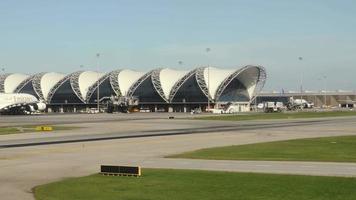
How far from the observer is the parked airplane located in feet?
497

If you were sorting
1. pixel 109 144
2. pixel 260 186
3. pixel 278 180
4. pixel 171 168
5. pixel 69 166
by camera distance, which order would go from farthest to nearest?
1. pixel 109 144
2. pixel 69 166
3. pixel 171 168
4. pixel 278 180
5. pixel 260 186

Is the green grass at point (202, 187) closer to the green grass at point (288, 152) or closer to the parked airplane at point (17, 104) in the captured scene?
the green grass at point (288, 152)

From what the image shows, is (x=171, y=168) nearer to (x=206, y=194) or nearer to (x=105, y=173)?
(x=105, y=173)

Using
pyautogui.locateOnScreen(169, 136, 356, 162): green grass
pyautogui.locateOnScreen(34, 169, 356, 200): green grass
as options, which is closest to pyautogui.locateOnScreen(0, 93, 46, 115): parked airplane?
pyautogui.locateOnScreen(169, 136, 356, 162): green grass

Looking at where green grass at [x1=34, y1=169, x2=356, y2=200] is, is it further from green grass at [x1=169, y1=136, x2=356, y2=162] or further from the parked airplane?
the parked airplane

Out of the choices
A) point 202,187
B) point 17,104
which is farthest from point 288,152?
point 17,104

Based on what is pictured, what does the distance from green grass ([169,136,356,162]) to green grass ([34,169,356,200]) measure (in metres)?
8.60

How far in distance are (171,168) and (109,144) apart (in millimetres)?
18744

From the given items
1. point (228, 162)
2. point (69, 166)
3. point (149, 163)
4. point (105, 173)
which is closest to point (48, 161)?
point (69, 166)

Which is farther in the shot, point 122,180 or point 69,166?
point 69,166

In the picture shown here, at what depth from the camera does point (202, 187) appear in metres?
20.7

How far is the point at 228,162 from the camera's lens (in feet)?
98.4

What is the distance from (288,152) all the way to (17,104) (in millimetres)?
126923

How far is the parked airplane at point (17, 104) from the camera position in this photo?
15162cm
